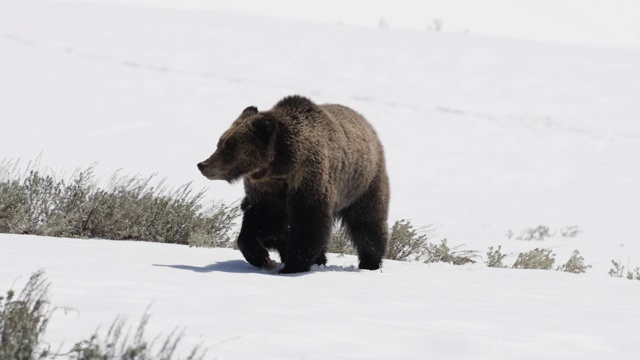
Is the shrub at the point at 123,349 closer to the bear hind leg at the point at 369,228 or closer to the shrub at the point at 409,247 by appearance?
the bear hind leg at the point at 369,228

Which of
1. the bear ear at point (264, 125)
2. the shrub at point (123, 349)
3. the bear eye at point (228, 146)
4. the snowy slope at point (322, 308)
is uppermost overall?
the bear ear at point (264, 125)

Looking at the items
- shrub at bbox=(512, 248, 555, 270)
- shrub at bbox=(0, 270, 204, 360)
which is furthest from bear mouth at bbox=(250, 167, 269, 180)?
shrub at bbox=(512, 248, 555, 270)

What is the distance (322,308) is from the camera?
498cm

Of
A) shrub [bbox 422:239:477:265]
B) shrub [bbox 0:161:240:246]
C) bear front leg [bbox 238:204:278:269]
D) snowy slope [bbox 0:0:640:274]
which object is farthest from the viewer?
snowy slope [bbox 0:0:640:274]

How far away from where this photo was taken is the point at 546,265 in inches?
367

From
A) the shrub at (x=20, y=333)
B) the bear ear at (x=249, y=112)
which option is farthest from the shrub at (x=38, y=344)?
the bear ear at (x=249, y=112)

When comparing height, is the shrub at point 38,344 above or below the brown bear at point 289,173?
below

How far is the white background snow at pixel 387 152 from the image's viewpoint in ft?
15.1

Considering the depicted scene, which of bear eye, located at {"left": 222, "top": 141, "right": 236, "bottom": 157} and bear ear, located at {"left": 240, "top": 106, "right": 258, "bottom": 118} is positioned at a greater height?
bear ear, located at {"left": 240, "top": 106, "right": 258, "bottom": 118}

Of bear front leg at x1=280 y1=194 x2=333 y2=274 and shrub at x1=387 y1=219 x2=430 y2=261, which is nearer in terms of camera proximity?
bear front leg at x1=280 y1=194 x2=333 y2=274

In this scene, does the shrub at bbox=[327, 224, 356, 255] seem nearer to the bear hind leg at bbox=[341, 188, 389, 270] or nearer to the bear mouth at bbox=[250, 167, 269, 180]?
the bear hind leg at bbox=[341, 188, 389, 270]

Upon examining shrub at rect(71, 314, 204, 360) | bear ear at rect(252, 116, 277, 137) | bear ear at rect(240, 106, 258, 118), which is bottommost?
shrub at rect(71, 314, 204, 360)

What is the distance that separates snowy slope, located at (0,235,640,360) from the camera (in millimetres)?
4188

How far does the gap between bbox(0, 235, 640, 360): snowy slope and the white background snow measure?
2cm
